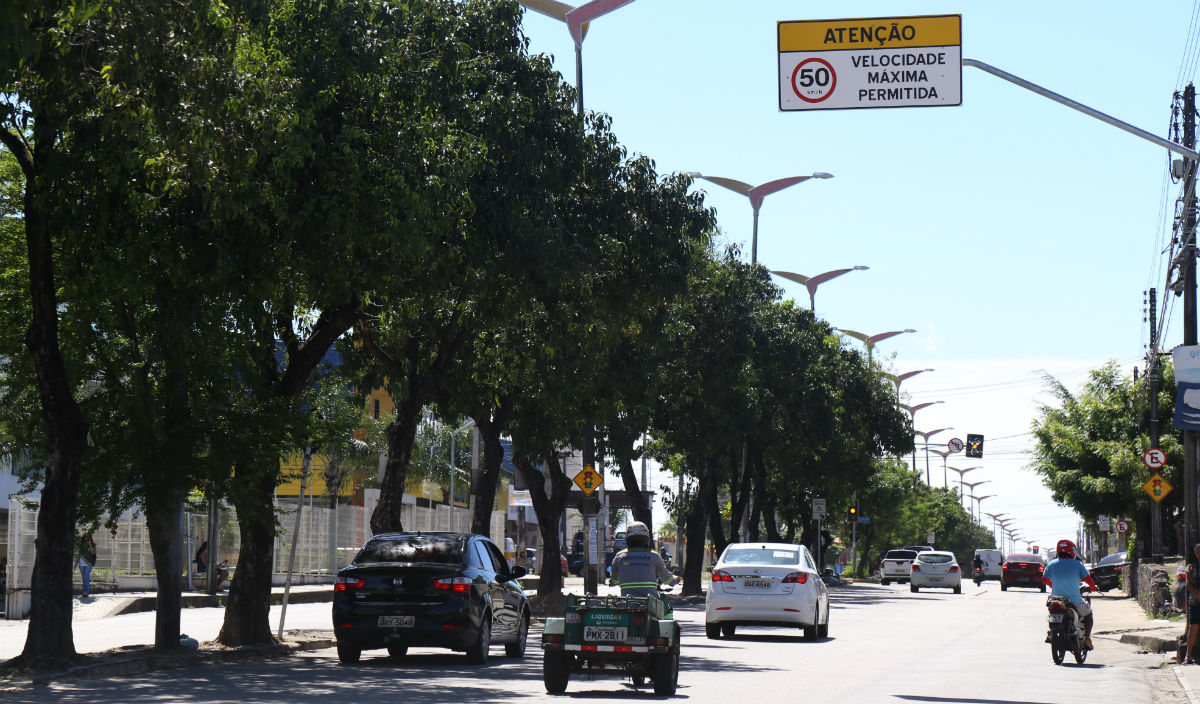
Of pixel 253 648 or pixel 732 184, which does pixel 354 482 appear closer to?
pixel 732 184

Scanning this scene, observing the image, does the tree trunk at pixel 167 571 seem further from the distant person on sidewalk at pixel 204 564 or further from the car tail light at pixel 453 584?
the distant person on sidewalk at pixel 204 564

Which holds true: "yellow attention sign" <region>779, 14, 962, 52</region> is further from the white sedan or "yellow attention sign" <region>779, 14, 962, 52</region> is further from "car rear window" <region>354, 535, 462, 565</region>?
the white sedan

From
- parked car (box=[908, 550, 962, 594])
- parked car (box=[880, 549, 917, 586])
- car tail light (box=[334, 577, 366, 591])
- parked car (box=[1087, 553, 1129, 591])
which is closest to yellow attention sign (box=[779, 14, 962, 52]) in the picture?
car tail light (box=[334, 577, 366, 591])

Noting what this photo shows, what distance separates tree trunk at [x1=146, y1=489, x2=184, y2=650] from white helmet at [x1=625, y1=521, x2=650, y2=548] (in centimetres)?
636

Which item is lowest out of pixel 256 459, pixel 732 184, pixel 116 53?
pixel 256 459

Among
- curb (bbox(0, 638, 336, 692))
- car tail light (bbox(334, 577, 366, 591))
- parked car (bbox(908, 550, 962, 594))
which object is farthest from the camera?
parked car (bbox(908, 550, 962, 594))

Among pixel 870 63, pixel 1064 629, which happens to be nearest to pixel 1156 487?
pixel 1064 629

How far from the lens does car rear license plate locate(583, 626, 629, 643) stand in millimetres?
14484

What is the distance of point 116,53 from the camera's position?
13.6 meters

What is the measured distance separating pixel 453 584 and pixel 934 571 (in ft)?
128

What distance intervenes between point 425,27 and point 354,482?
161 ft

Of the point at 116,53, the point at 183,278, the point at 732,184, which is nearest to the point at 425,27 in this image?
the point at 183,278

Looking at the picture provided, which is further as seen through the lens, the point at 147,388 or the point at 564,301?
the point at 564,301

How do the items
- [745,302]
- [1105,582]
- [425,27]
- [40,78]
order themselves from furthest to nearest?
[1105,582] < [745,302] < [425,27] < [40,78]
